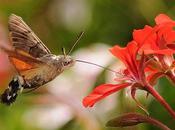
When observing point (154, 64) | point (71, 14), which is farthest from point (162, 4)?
point (154, 64)

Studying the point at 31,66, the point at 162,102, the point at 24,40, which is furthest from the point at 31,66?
the point at 162,102

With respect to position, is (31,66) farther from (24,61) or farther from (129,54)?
(129,54)

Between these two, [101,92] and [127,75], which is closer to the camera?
[101,92]

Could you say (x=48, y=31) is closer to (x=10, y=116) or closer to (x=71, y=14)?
(x=71, y=14)

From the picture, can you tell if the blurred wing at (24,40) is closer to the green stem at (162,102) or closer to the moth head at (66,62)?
the moth head at (66,62)

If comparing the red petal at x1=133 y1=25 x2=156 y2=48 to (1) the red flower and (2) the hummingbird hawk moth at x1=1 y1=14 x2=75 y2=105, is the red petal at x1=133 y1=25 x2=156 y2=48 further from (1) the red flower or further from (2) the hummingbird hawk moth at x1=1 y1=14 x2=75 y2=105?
(2) the hummingbird hawk moth at x1=1 y1=14 x2=75 y2=105
